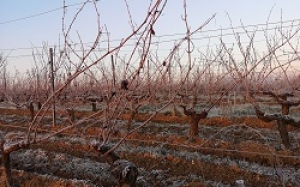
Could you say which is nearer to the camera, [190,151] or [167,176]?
[167,176]

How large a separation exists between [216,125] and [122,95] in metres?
10.2

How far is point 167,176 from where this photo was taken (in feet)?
20.2

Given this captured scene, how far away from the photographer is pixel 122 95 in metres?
2.47

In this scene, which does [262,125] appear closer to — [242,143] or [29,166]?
[242,143]

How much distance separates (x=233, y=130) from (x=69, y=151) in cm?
494

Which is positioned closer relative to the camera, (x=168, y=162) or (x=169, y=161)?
(x=168, y=162)

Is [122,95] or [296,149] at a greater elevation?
[122,95]

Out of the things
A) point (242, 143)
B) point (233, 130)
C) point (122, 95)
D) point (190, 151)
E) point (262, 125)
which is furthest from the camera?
point (262, 125)

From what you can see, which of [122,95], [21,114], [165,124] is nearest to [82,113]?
[21,114]

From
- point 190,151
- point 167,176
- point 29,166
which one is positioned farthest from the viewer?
point 190,151

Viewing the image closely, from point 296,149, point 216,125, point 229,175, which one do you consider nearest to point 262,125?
point 216,125

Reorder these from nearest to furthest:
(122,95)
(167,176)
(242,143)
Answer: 1. (122,95)
2. (167,176)
3. (242,143)

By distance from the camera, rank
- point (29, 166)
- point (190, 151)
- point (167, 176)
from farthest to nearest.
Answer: point (190, 151), point (29, 166), point (167, 176)

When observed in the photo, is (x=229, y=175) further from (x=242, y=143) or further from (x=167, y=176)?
(x=242, y=143)
